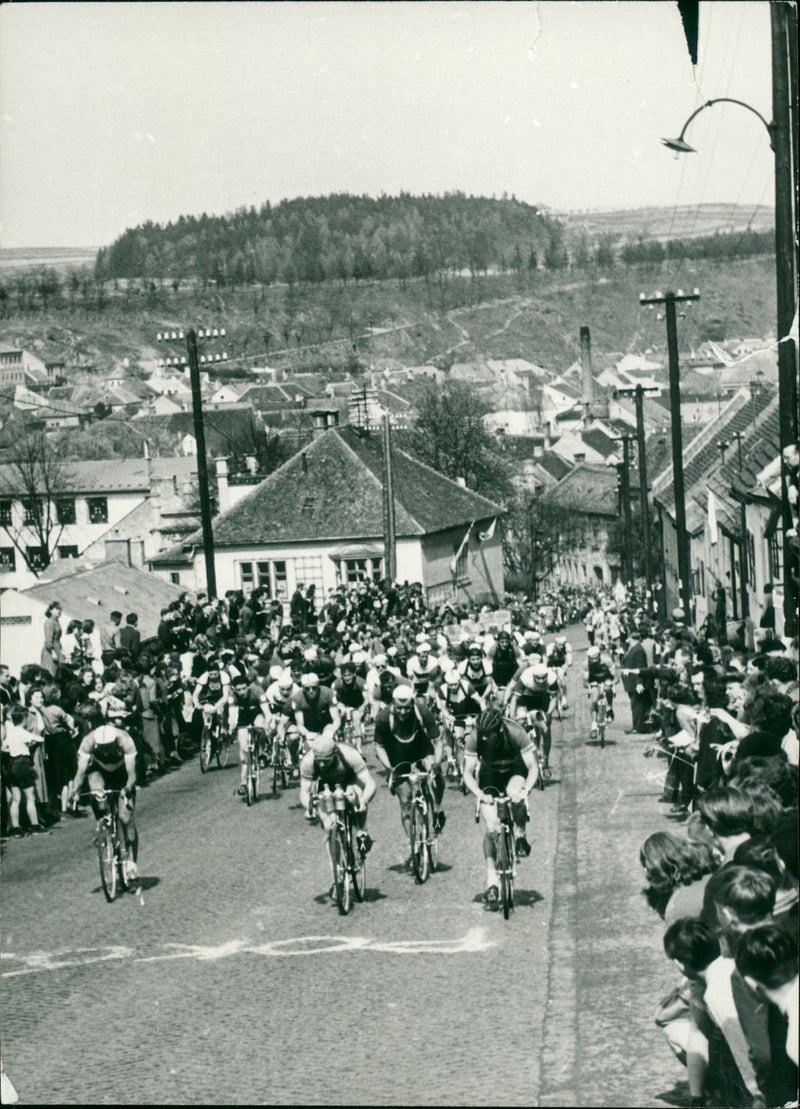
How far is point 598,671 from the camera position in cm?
2505

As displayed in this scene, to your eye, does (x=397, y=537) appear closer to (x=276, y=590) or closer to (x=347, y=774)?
(x=276, y=590)

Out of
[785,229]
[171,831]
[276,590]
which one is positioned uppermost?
[785,229]

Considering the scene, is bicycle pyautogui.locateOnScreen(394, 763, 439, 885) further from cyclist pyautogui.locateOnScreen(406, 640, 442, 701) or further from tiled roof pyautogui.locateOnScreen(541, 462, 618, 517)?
tiled roof pyautogui.locateOnScreen(541, 462, 618, 517)

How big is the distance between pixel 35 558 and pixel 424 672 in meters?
67.6

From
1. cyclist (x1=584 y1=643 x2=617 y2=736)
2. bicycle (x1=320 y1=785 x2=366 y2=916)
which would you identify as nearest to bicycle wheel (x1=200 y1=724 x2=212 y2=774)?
cyclist (x1=584 y1=643 x2=617 y2=736)

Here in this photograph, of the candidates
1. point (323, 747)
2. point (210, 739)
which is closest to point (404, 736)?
point (323, 747)

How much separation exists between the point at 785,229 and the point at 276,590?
49.1 metres

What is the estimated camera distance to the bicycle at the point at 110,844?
15.0 m

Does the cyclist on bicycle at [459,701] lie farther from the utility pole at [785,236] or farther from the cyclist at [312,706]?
the utility pole at [785,236]

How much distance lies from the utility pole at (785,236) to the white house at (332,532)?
4529cm

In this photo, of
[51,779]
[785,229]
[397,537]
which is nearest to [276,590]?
[397,537]

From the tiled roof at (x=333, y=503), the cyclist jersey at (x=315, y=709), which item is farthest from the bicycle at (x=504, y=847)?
the tiled roof at (x=333, y=503)

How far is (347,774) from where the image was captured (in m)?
14.4

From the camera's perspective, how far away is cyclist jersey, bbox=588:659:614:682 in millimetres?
25062
